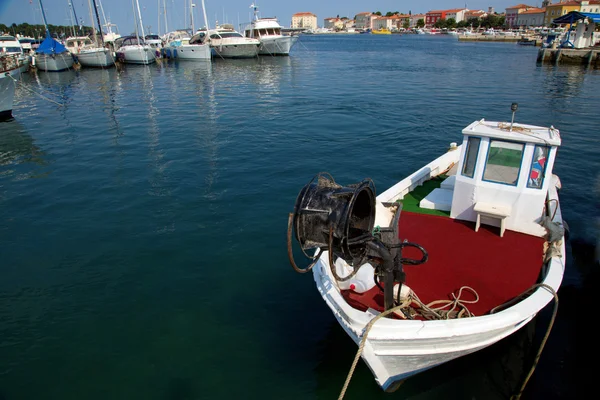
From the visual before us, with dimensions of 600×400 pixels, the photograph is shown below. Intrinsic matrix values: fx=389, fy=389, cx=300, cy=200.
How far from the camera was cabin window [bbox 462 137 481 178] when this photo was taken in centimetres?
811

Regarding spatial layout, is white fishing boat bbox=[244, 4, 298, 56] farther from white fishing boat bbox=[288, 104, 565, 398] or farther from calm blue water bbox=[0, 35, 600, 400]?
white fishing boat bbox=[288, 104, 565, 398]

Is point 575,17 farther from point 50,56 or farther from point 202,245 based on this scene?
point 50,56

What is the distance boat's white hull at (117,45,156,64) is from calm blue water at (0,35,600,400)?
32.7 m

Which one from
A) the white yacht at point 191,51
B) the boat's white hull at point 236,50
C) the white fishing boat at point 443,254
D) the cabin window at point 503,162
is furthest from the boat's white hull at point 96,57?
the cabin window at point 503,162

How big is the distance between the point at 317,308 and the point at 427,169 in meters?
5.25

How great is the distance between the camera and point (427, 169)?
11117mm

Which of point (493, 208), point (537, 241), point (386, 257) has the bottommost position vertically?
point (537, 241)

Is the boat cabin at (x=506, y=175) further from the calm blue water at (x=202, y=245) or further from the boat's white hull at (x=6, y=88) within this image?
the boat's white hull at (x=6, y=88)

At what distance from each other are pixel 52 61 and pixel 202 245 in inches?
2165

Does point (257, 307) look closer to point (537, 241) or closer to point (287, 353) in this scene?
point (287, 353)

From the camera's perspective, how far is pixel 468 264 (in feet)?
23.8

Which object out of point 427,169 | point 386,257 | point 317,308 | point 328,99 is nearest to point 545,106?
point 328,99

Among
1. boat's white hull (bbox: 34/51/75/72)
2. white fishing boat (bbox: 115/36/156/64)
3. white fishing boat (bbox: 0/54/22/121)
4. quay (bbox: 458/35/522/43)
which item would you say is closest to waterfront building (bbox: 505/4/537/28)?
quay (bbox: 458/35/522/43)

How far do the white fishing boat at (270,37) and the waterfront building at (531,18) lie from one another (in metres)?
146
